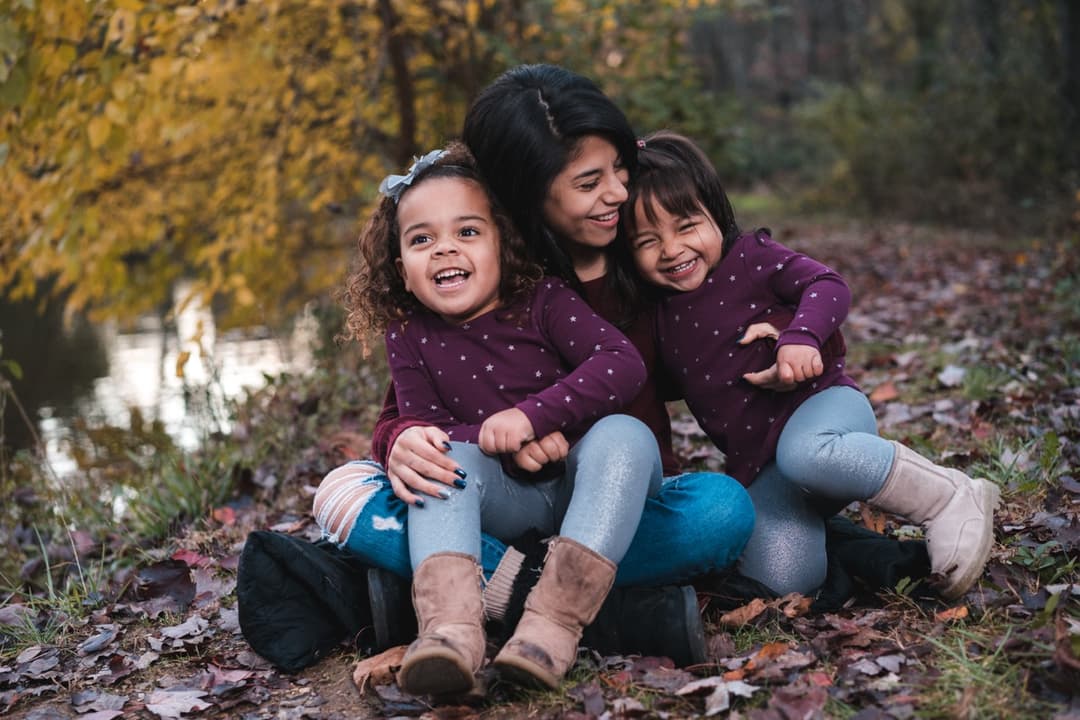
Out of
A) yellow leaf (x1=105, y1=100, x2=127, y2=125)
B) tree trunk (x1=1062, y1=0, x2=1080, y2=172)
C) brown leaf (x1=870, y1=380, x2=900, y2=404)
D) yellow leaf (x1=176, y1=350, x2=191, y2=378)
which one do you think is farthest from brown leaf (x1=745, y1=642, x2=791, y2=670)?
tree trunk (x1=1062, y1=0, x2=1080, y2=172)

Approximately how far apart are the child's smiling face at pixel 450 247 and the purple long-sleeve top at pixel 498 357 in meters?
0.08

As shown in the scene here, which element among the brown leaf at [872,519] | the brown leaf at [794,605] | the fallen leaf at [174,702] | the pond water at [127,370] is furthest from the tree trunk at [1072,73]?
the fallen leaf at [174,702]

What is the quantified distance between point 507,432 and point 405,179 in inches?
31.6

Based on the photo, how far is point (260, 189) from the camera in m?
5.89

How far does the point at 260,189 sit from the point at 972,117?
8391 millimetres

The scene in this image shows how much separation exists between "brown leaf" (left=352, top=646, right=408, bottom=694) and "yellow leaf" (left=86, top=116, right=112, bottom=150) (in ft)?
9.27

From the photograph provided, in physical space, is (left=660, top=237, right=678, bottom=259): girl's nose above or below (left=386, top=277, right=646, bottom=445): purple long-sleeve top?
above

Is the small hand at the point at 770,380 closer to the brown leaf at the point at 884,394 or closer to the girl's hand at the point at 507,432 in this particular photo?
the girl's hand at the point at 507,432

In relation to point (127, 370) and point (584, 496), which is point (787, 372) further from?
point (127, 370)

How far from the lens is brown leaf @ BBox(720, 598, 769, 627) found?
94.0 inches

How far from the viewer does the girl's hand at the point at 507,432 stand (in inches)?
87.5

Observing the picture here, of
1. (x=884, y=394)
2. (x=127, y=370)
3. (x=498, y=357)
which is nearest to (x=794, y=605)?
(x=498, y=357)

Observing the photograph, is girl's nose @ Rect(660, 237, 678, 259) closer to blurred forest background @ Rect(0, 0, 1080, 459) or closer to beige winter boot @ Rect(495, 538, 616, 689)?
beige winter boot @ Rect(495, 538, 616, 689)

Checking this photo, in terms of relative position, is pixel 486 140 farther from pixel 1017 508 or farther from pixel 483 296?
pixel 1017 508
